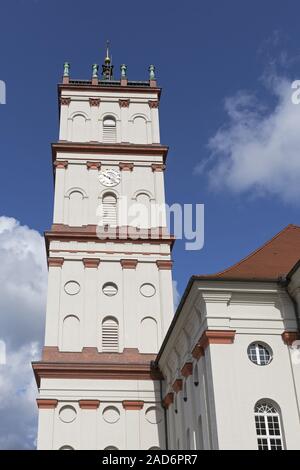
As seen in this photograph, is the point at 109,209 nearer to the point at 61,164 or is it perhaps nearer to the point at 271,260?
the point at 61,164

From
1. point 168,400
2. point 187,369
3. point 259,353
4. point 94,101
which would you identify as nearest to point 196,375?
point 187,369

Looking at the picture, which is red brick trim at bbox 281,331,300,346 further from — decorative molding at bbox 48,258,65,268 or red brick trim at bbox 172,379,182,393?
decorative molding at bbox 48,258,65,268

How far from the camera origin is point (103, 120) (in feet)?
145

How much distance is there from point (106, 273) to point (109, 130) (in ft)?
34.9

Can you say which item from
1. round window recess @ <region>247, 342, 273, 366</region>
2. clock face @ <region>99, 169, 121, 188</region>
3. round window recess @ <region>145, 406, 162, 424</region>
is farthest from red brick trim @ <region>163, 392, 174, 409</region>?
clock face @ <region>99, 169, 121, 188</region>

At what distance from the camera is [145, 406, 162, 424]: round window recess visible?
3375 centimetres

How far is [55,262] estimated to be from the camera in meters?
37.9

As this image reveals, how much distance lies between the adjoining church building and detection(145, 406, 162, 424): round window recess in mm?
50

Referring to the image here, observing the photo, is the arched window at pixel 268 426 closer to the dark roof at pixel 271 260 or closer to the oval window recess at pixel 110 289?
the dark roof at pixel 271 260

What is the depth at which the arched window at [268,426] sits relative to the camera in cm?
2292

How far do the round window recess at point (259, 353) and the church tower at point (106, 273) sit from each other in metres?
10.5

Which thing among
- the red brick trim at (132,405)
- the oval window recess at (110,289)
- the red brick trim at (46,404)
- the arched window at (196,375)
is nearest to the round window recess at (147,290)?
the oval window recess at (110,289)
